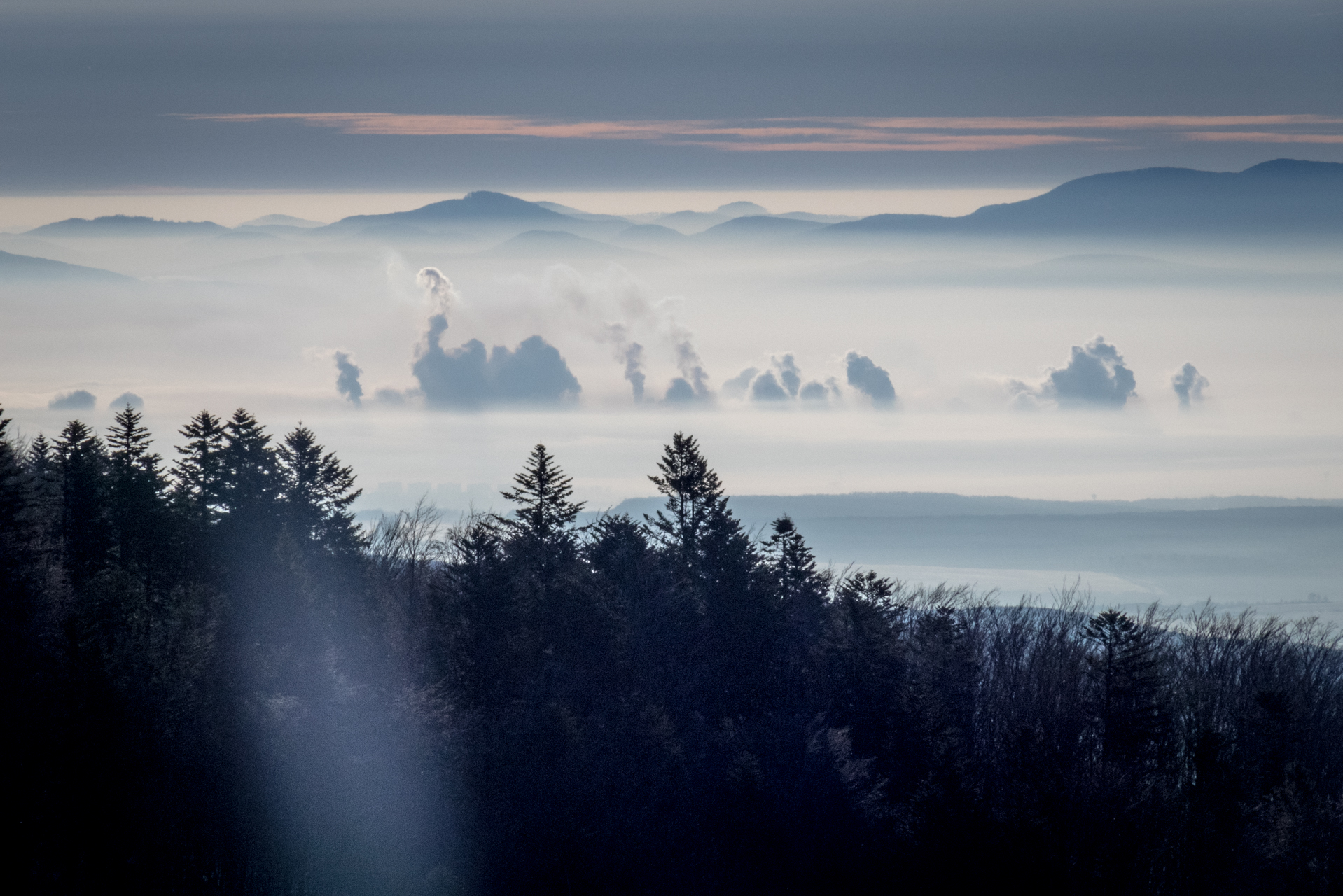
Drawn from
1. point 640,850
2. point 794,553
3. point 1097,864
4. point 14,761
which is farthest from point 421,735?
point 1097,864

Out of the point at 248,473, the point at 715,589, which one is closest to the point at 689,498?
the point at 715,589

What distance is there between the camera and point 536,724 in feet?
176

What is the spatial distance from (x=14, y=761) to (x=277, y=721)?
9115 mm

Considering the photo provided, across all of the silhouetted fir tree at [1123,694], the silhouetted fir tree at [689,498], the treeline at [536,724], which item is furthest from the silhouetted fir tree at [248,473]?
the silhouetted fir tree at [1123,694]

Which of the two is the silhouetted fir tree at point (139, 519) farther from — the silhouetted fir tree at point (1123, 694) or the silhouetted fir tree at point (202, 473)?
the silhouetted fir tree at point (1123, 694)

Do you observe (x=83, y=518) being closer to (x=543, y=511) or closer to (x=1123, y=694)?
(x=543, y=511)

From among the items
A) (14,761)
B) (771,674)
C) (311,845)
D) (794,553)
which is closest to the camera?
(14,761)

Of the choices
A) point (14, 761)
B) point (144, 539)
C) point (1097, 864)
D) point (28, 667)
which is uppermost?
point (144, 539)

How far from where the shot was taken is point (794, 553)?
6931 cm

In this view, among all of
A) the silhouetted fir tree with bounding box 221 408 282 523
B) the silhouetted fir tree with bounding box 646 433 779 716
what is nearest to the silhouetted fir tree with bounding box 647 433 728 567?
the silhouetted fir tree with bounding box 646 433 779 716

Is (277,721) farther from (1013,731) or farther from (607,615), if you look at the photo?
(1013,731)

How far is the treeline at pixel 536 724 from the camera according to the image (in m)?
47.9

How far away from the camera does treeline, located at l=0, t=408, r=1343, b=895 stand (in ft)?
157

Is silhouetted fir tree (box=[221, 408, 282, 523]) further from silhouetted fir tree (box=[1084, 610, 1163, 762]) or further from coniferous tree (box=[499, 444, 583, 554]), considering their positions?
silhouetted fir tree (box=[1084, 610, 1163, 762])
